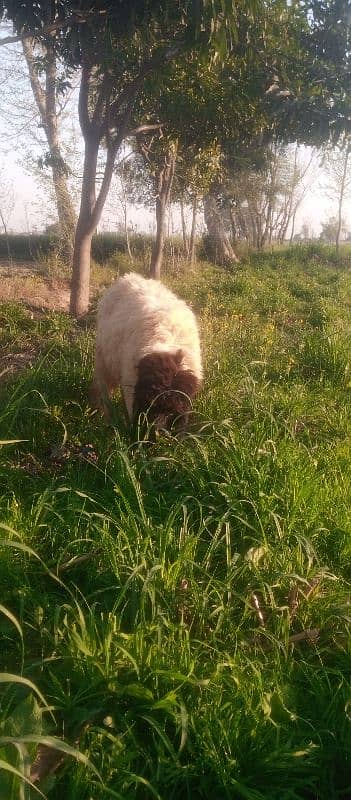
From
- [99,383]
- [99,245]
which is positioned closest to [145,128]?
[99,383]

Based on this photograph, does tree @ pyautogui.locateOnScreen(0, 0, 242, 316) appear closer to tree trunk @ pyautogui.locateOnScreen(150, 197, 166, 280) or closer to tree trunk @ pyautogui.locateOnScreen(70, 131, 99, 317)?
tree trunk @ pyautogui.locateOnScreen(70, 131, 99, 317)

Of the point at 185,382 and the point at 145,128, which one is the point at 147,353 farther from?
the point at 145,128

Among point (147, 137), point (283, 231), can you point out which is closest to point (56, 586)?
point (147, 137)

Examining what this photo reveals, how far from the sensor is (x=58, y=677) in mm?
1868

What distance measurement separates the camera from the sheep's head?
346 cm

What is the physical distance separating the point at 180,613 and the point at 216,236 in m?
19.8

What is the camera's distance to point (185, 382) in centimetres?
364

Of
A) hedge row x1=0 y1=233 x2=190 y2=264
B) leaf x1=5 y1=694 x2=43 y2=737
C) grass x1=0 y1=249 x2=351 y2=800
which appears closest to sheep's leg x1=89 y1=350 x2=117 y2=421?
grass x1=0 y1=249 x2=351 y2=800

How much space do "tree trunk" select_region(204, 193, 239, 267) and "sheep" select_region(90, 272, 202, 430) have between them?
15090 millimetres

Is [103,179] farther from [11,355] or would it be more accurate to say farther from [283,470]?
[283,470]

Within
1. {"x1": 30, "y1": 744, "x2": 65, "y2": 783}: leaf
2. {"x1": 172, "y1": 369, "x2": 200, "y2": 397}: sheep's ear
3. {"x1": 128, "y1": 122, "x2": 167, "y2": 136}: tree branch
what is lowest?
{"x1": 30, "y1": 744, "x2": 65, "y2": 783}: leaf

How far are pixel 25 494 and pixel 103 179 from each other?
7138 millimetres

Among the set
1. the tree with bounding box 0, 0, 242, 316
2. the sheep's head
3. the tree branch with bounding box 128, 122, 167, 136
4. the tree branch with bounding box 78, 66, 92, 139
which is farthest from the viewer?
the tree branch with bounding box 128, 122, 167, 136

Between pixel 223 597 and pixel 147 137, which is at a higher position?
pixel 147 137
